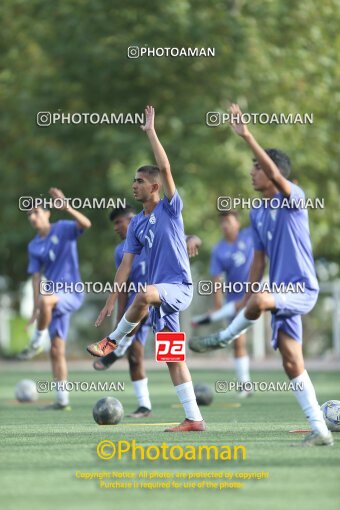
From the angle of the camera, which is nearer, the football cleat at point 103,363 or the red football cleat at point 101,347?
the red football cleat at point 101,347

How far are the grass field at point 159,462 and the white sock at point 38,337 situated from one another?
98 cm

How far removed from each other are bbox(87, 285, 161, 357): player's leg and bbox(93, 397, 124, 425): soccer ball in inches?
54.6

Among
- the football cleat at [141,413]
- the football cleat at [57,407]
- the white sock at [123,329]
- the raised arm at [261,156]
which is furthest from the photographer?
the football cleat at [57,407]

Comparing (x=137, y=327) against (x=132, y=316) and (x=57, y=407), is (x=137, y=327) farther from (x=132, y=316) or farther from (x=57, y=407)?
(x=132, y=316)

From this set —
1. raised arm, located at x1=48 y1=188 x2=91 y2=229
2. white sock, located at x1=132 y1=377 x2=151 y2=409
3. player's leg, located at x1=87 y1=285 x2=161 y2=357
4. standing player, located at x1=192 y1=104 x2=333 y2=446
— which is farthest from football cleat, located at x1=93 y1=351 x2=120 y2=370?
standing player, located at x1=192 y1=104 x2=333 y2=446

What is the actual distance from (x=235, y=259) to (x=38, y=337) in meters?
3.86

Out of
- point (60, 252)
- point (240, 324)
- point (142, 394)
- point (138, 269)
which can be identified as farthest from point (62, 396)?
point (240, 324)

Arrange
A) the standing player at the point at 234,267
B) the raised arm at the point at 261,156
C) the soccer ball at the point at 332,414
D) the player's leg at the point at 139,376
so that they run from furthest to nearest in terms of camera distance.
→ 1. the standing player at the point at 234,267
2. the player's leg at the point at 139,376
3. the soccer ball at the point at 332,414
4. the raised arm at the point at 261,156

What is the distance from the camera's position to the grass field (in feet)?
23.0

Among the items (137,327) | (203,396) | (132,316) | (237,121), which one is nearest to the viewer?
(237,121)

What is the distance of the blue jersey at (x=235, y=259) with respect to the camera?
59.7 feet

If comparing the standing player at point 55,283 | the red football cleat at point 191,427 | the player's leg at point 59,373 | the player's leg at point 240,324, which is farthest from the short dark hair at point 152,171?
the player's leg at point 59,373

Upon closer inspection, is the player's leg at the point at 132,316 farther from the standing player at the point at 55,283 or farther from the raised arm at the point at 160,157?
the standing player at the point at 55,283

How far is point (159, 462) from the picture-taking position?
8523mm
